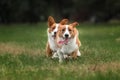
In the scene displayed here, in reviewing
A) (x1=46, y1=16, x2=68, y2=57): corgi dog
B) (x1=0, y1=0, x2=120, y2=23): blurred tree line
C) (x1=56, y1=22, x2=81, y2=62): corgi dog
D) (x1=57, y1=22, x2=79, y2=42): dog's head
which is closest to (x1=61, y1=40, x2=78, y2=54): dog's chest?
(x1=56, y1=22, x2=81, y2=62): corgi dog

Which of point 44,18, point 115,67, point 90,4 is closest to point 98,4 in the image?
point 90,4

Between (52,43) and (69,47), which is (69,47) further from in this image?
(52,43)

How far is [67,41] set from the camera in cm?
1286

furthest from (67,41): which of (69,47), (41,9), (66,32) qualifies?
(41,9)

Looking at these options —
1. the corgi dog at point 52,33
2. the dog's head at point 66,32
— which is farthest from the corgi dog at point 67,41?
the corgi dog at point 52,33

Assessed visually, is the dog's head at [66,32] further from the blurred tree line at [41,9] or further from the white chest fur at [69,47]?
the blurred tree line at [41,9]

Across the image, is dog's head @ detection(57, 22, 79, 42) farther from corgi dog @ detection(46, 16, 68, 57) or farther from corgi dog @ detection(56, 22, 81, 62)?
corgi dog @ detection(46, 16, 68, 57)

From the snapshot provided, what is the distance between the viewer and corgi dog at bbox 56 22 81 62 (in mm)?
12609

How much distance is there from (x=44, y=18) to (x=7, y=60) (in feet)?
177

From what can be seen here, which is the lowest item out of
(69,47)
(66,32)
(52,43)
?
(69,47)

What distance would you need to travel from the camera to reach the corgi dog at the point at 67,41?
12.6 metres

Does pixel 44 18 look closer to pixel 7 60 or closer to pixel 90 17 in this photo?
pixel 90 17

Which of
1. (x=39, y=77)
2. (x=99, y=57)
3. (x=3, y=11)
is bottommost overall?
(x=39, y=77)

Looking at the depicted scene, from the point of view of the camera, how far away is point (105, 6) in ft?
190
